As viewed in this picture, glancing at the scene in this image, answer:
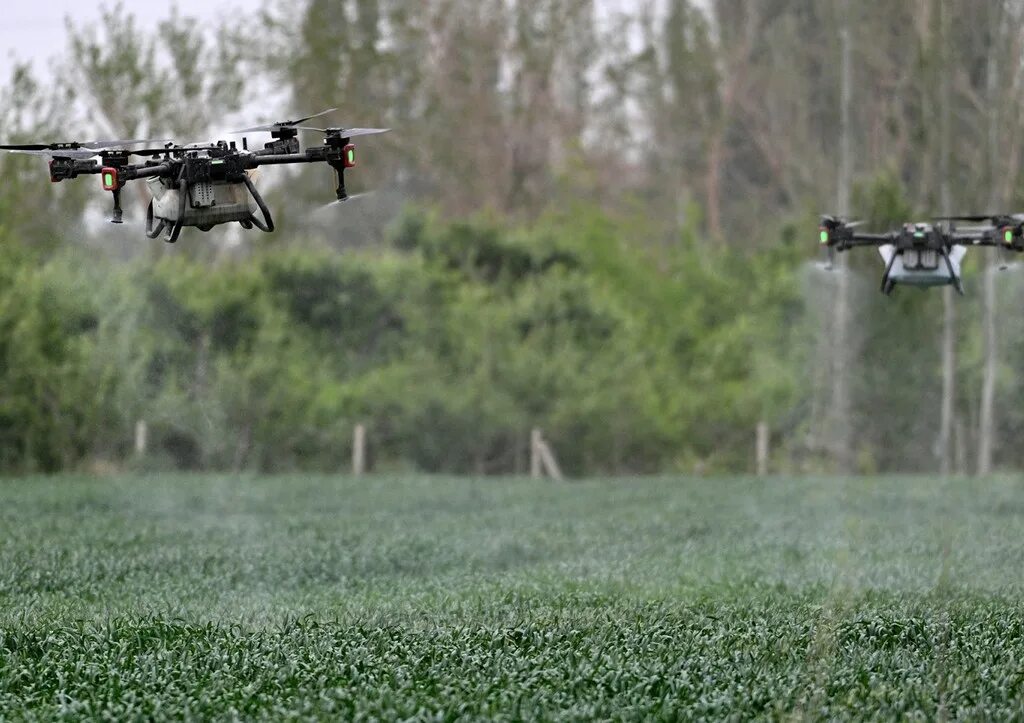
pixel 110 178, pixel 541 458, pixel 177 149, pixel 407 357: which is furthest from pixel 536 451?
pixel 110 178

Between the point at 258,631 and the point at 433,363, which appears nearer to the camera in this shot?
the point at 258,631

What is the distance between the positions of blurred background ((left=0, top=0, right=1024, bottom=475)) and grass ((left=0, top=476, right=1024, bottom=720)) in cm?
1094

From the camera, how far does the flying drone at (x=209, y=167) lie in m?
14.3

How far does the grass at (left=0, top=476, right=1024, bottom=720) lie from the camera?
1077 cm

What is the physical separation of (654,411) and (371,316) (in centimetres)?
878

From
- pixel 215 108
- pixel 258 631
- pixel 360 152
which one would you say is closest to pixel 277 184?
pixel 360 152

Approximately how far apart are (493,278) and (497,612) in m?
37.3

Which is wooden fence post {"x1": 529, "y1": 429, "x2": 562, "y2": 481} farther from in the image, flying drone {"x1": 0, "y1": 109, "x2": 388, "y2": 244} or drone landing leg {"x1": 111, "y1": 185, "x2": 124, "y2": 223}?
drone landing leg {"x1": 111, "y1": 185, "x2": 124, "y2": 223}

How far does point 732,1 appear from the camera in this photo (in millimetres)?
66562

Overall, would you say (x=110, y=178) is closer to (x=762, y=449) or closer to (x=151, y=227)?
(x=151, y=227)

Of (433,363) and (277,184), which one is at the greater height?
(277,184)

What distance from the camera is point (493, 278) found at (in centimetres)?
5219

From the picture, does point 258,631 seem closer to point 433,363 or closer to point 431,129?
point 433,363

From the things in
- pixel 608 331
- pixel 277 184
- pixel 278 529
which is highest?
pixel 277 184
